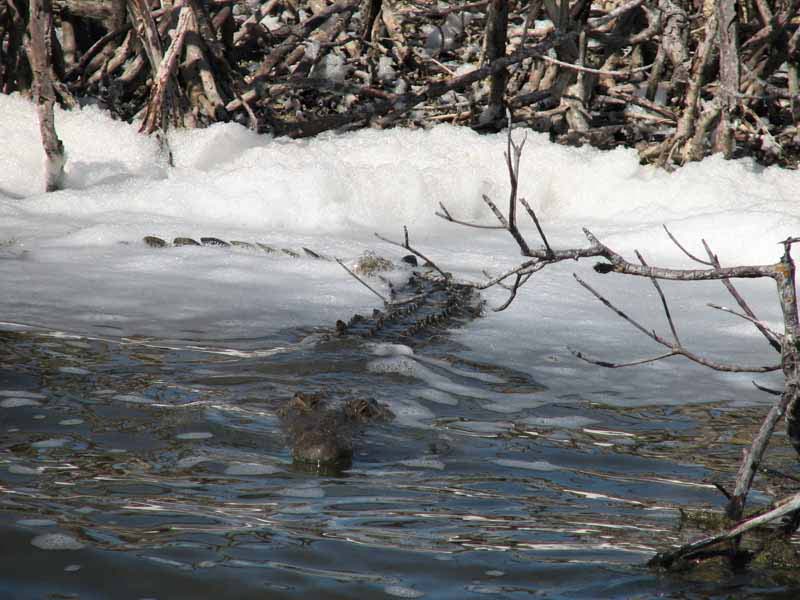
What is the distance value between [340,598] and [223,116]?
6.94 metres

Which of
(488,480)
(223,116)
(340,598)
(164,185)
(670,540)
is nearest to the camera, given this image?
(340,598)

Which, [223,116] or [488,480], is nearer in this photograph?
[488,480]

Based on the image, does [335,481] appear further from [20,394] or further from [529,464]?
[20,394]

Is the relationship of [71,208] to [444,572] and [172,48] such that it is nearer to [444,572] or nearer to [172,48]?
[172,48]

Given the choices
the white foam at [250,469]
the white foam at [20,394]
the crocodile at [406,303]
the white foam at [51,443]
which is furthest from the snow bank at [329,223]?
the white foam at [250,469]

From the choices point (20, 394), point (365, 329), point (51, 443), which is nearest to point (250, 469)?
point (51, 443)

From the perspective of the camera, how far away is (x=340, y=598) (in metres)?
1.94

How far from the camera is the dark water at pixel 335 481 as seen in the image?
79.4 inches

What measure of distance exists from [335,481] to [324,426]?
265 mm

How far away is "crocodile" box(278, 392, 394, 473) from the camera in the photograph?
9.18ft

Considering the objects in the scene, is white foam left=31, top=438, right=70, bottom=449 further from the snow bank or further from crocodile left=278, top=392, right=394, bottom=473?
the snow bank

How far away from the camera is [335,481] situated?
2682 millimetres

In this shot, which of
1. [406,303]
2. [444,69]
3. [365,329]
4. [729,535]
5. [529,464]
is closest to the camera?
[729,535]

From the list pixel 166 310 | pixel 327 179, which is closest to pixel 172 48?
pixel 327 179
